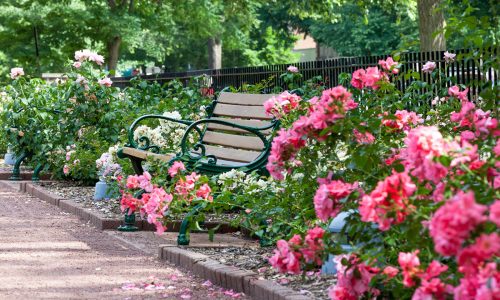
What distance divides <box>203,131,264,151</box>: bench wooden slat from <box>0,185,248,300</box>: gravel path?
1.35 meters

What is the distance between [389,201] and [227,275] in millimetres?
2269

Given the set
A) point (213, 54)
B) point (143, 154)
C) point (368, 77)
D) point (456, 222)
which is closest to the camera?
point (456, 222)

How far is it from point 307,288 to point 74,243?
9.38 feet

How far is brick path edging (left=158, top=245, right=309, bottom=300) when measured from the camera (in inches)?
202

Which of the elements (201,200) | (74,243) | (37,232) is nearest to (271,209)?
(201,200)

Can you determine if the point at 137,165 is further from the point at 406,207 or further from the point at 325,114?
the point at 406,207

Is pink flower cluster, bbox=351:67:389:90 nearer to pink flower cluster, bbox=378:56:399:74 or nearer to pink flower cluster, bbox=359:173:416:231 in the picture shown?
pink flower cluster, bbox=378:56:399:74

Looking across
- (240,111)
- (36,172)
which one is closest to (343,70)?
(36,172)

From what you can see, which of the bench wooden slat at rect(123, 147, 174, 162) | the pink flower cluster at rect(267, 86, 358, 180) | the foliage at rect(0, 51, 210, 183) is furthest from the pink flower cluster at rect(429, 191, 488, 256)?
the foliage at rect(0, 51, 210, 183)

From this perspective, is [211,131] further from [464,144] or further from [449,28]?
[464,144]

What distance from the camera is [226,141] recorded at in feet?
29.6

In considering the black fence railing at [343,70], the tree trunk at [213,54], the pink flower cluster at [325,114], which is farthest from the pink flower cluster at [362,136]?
the tree trunk at [213,54]

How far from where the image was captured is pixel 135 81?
14688mm

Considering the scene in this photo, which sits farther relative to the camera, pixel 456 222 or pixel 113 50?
pixel 113 50
